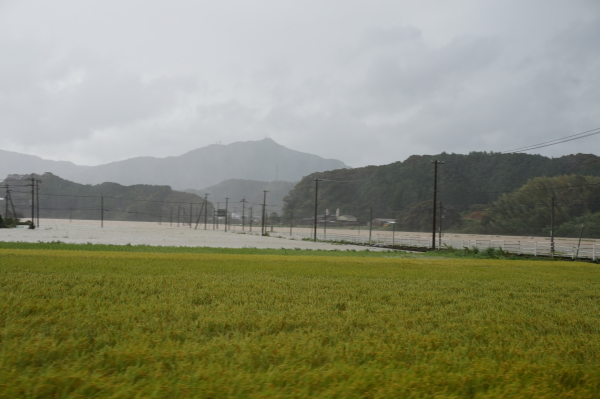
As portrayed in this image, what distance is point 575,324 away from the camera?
6.29 meters

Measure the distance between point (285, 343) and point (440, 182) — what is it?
92678 mm

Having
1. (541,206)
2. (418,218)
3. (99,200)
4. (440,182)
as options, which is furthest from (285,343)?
(99,200)

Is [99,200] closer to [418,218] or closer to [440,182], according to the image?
[418,218]

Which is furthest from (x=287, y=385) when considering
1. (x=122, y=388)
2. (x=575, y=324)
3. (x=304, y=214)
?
(x=304, y=214)

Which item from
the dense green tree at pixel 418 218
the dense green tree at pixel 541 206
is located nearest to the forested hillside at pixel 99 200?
the dense green tree at pixel 418 218

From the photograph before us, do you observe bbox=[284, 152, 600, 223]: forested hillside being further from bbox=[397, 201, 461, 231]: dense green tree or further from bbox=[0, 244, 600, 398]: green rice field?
bbox=[0, 244, 600, 398]: green rice field

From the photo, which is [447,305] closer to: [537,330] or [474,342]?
[537,330]

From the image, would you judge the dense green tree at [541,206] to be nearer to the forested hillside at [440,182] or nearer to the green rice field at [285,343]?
the forested hillside at [440,182]

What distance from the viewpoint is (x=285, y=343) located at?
4.61m

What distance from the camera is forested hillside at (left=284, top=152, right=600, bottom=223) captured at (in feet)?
288

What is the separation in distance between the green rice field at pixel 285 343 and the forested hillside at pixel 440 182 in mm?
80583

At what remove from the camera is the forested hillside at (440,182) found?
3457 inches

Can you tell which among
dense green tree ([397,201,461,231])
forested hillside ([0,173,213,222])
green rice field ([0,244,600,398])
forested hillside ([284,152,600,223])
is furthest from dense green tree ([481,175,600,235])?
forested hillside ([0,173,213,222])

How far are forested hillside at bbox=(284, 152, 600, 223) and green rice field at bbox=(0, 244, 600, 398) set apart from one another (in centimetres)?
8058
